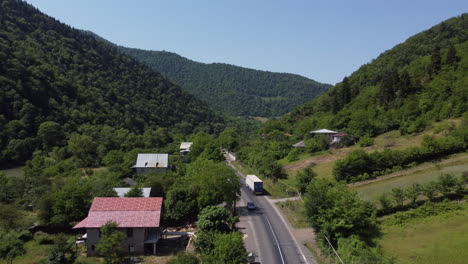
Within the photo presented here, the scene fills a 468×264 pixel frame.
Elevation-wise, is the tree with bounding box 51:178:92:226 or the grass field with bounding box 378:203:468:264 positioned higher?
the tree with bounding box 51:178:92:226

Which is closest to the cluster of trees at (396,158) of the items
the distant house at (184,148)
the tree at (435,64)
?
the tree at (435,64)

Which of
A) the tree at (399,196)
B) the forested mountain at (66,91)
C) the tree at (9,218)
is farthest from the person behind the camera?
the forested mountain at (66,91)

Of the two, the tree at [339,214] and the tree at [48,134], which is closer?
the tree at [339,214]

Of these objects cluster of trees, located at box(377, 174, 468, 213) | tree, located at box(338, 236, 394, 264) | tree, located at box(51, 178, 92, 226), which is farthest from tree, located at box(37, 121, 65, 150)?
tree, located at box(338, 236, 394, 264)

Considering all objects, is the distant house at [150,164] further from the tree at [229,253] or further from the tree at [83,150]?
the tree at [229,253]

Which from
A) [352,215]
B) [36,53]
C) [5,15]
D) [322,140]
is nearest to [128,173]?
[322,140]

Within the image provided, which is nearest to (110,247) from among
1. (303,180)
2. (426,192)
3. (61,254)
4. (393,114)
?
(61,254)

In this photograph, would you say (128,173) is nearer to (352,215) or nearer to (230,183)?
(230,183)

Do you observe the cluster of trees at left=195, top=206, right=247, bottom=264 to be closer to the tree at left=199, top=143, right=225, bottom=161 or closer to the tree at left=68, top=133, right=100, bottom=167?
the tree at left=199, top=143, right=225, bottom=161
